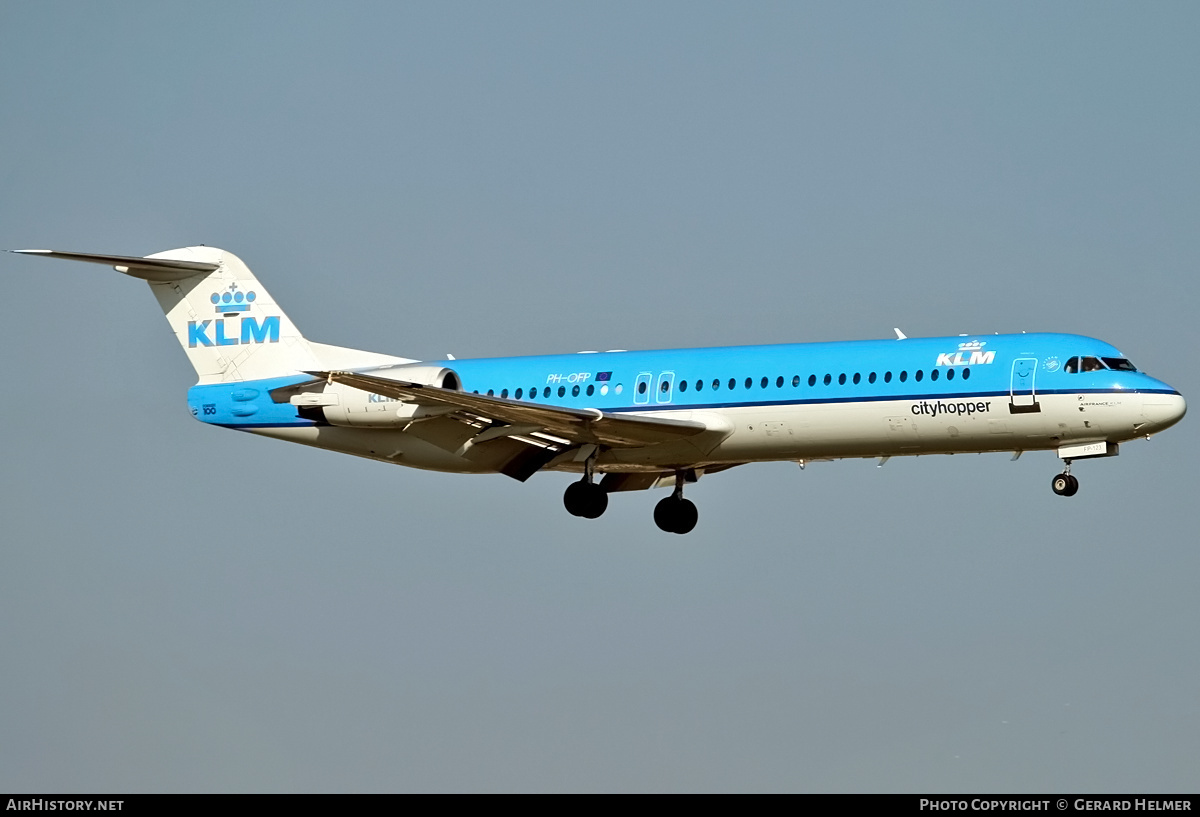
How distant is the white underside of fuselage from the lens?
114 ft

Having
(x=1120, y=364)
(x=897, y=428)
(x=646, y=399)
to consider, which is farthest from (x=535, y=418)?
(x=1120, y=364)

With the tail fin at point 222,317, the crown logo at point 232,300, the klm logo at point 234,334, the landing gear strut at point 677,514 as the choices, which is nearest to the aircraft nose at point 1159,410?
the landing gear strut at point 677,514

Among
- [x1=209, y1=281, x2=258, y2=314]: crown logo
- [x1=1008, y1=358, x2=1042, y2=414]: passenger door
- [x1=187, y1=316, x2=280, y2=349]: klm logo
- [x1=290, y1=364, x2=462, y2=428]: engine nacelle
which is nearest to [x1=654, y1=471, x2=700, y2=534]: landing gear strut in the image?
[x1=290, y1=364, x2=462, y2=428]: engine nacelle

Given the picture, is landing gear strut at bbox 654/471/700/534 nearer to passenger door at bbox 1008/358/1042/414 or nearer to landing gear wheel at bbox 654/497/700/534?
landing gear wheel at bbox 654/497/700/534

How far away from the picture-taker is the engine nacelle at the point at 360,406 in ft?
123

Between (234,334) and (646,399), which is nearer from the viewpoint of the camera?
(646,399)

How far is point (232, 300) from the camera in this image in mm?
41344

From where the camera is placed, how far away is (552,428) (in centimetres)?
3719

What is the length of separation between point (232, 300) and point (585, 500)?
28.5 ft

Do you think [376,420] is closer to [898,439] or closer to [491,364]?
[491,364]

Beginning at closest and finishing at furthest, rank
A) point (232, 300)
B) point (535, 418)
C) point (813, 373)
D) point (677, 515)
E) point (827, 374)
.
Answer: point (827, 374), point (813, 373), point (535, 418), point (677, 515), point (232, 300)

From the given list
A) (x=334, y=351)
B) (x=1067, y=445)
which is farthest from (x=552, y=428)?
(x=1067, y=445)

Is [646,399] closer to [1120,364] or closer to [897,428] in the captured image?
[897,428]

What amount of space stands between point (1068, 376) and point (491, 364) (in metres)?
11.0
